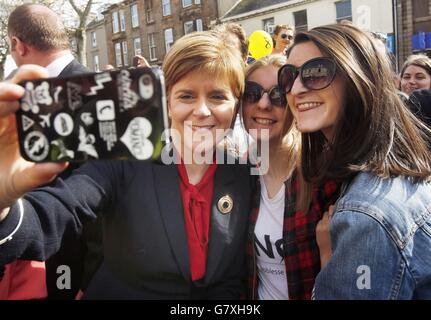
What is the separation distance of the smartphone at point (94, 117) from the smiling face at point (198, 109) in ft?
2.13

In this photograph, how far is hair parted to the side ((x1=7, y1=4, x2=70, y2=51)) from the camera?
8.25 ft

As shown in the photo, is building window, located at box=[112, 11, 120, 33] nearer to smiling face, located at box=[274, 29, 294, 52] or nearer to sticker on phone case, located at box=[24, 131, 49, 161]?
smiling face, located at box=[274, 29, 294, 52]

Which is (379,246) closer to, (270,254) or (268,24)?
(270,254)

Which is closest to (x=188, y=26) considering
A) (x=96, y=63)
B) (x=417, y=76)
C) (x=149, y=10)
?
(x=149, y=10)

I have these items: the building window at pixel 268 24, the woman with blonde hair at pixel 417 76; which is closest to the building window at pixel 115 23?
the building window at pixel 268 24

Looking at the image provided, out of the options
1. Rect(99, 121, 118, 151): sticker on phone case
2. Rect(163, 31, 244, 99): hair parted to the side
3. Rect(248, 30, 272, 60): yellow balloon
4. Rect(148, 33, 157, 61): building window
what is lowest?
Rect(99, 121, 118, 151): sticker on phone case

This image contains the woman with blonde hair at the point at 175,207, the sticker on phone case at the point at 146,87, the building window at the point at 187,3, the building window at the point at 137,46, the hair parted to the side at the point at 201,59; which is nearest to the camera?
the sticker on phone case at the point at 146,87

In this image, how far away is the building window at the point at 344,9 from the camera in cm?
1820

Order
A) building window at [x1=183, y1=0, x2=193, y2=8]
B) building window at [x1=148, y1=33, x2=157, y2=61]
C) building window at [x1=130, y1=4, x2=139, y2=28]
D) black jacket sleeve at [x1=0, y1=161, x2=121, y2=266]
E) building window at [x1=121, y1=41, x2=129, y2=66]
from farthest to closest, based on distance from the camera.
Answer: building window at [x1=121, y1=41, x2=129, y2=66]
building window at [x1=130, y1=4, x2=139, y2=28]
building window at [x1=148, y1=33, x2=157, y2=61]
building window at [x1=183, y1=0, x2=193, y2=8]
black jacket sleeve at [x1=0, y1=161, x2=121, y2=266]

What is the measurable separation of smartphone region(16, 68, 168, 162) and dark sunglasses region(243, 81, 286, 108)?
107 cm

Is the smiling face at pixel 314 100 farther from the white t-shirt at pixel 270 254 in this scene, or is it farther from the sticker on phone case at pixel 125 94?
the sticker on phone case at pixel 125 94

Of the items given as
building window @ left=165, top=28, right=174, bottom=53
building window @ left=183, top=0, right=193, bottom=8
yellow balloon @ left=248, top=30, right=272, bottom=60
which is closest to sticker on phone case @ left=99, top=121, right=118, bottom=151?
yellow balloon @ left=248, top=30, right=272, bottom=60
